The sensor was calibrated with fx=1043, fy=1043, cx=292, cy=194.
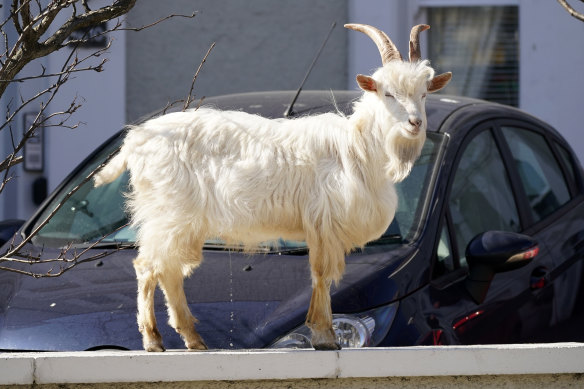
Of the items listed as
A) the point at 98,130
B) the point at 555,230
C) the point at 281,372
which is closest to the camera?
the point at 281,372

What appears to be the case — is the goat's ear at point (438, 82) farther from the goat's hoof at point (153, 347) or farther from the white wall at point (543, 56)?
the white wall at point (543, 56)

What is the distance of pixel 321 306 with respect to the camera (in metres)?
3.55

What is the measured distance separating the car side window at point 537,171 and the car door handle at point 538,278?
A: 451 millimetres

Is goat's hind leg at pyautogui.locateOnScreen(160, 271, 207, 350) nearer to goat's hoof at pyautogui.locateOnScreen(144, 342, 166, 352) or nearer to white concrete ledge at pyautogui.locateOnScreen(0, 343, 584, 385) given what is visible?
goat's hoof at pyautogui.locateOnScreen(144, 342, 166, 352)

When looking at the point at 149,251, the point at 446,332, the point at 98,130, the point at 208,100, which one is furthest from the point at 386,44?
the point at 98,130

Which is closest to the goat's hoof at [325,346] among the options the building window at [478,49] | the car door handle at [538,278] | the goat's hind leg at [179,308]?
the goat's hind leg at [179,308]

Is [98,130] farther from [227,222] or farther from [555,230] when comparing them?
[227,222]

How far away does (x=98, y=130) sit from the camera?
366 inches

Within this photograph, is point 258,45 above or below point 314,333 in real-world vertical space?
below

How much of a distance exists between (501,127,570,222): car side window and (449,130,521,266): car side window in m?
0.20

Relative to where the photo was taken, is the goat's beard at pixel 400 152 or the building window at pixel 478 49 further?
the building window at pixel 478 49

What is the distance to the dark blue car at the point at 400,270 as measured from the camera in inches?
163

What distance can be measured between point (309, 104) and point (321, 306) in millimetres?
1961

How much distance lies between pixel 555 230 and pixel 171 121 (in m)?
2.83
